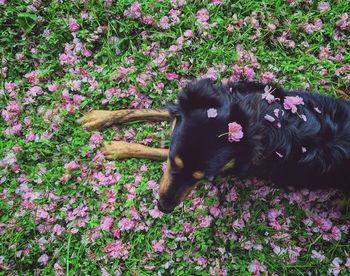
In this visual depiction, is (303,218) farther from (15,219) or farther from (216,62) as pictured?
(15,219)

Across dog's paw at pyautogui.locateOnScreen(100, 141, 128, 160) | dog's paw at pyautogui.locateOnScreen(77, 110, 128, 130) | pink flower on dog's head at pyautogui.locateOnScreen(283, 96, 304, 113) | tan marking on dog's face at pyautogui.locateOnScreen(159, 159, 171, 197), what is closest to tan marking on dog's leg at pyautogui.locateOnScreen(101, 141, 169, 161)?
dog's paw at pyautogui.locateOnScreen(100, 141, 128, 160)

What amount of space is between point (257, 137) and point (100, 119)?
73.1 inches

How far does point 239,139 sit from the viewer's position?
2.57 m

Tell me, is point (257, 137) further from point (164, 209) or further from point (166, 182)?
point (164, 209)

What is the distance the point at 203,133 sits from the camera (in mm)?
2594

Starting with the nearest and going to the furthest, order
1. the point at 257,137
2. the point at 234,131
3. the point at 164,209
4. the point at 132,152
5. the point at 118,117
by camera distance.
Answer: the point at 234,131
the point at 257,137
the point at 164,209
the point at 132,152
the point at 118,117

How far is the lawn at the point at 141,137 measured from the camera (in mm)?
3480

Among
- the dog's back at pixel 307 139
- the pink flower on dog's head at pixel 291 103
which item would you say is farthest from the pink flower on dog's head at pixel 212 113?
the pink flower on dog's head at pixel 291 103

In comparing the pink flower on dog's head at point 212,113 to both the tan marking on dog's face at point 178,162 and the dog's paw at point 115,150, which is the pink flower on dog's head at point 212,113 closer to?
the tan marking on dog's face at point 178,162

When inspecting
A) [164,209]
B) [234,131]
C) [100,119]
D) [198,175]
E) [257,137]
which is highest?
[234,131]

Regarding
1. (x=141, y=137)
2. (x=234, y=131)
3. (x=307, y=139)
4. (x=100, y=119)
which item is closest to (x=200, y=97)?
(x=234, y=131)

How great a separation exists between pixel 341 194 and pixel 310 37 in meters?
1.94

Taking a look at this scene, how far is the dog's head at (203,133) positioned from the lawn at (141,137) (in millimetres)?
930

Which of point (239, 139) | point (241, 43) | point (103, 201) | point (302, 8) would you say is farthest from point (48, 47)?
point (302, 8)
